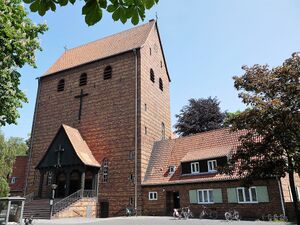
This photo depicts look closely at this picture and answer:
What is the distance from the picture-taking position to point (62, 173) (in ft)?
95.9

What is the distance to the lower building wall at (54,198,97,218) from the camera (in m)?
22.8

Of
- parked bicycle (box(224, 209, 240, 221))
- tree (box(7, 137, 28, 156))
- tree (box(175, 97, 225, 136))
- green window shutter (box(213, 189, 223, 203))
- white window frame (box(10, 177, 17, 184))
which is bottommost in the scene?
parked bicycle (box(224, 209, 240, 221))

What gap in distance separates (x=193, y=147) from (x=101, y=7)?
2520cm

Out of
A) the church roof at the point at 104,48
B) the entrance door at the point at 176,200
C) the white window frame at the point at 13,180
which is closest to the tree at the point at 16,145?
the white window frame at the point at 13,180

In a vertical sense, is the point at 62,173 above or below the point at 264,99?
below

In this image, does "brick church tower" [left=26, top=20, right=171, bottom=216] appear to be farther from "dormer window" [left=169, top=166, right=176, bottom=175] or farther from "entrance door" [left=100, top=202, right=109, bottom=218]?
"dormer window" [left=169, top=166, right=176, bottom=175]

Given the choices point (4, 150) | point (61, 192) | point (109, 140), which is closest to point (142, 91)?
point (109, 140)

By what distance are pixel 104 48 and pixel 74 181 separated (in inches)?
672

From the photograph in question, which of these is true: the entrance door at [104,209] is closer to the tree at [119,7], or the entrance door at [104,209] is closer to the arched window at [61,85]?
the arched window at [61,85]

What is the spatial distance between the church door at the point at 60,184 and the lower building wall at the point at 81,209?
4284 mm

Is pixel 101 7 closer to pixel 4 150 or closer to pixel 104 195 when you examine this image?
pixel 104 195

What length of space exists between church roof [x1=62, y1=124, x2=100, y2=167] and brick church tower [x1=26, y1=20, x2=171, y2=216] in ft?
0.06

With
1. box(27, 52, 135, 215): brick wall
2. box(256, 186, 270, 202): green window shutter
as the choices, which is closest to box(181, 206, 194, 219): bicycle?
box(256, 186, 270, 202): green window shutter

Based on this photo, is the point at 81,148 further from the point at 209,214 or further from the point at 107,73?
the point at 209,214
